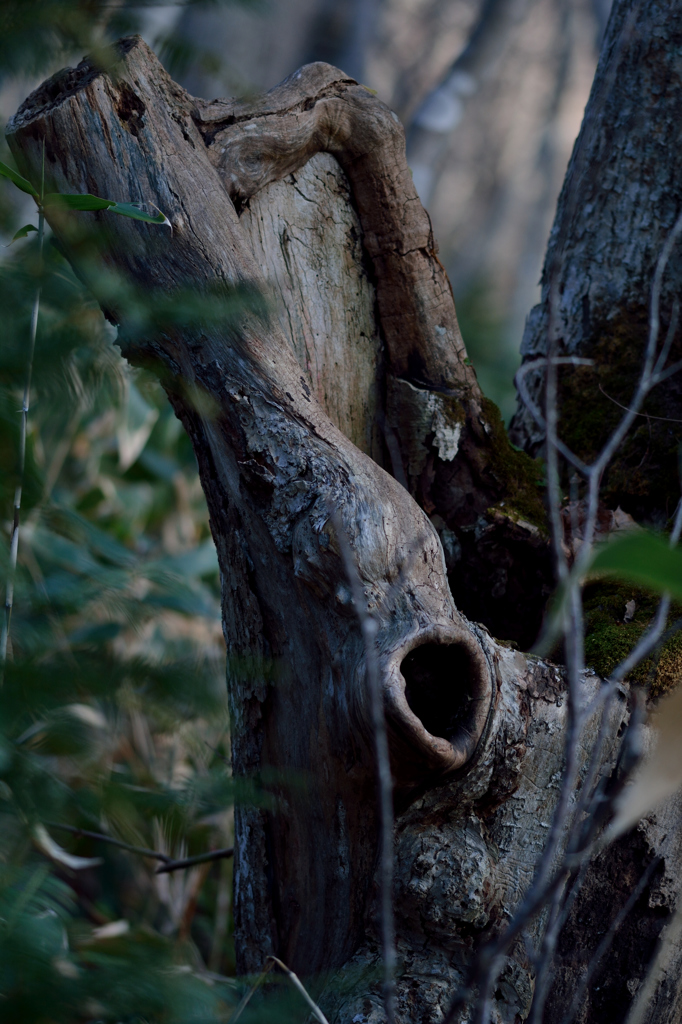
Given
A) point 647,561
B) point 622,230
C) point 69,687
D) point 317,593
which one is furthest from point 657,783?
point 622,230

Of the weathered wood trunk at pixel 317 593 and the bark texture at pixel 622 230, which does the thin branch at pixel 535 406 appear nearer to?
the bark texture at pixel 622 230

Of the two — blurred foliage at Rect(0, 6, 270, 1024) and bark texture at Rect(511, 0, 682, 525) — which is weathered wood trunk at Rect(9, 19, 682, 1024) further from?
bark texture at Rect(511, 0, 682, 525)

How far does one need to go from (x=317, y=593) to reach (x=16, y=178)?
0.66 m

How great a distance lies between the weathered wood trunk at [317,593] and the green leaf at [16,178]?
0.10 metres

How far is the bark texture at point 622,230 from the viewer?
1645mm

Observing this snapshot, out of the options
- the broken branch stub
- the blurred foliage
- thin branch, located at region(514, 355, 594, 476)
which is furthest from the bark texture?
the blurred foliage

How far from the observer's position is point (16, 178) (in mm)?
812

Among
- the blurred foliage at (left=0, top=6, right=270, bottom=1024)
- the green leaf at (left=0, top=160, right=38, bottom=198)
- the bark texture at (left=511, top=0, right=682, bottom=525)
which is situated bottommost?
the blurred foliage at (left=0, top=6, right=270, bottom=1024)

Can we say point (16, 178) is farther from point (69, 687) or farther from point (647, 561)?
point (647, 561)

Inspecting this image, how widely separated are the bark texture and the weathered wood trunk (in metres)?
→ 0.43

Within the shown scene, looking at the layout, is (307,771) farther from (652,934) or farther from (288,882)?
(652,934)

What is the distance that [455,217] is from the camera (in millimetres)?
13805

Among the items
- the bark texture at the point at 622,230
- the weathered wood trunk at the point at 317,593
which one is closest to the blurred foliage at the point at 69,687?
the weathered wood trunk at the point at 317,593

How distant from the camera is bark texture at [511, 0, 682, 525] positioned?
1.64 metres
